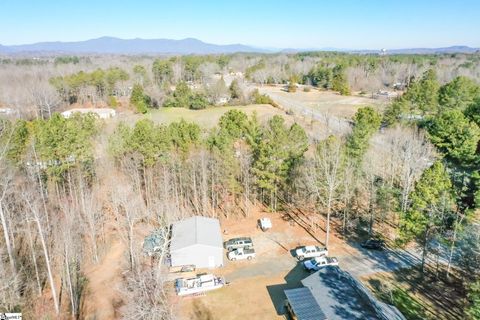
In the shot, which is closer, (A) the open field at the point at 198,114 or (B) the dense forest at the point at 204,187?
(B) the dense forest at the point at 204,187

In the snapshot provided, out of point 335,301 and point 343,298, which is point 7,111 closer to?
point 335,301

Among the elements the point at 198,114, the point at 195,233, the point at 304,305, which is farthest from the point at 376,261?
the point at 198,114

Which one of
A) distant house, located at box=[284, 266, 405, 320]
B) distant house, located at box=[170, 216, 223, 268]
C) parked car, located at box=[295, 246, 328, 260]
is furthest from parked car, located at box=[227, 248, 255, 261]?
distant house, located at box=[284, 266, 405, 320]

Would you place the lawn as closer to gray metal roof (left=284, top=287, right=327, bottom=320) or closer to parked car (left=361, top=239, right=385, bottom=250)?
parked car (left=361, top=239, right=385, bottom=250)

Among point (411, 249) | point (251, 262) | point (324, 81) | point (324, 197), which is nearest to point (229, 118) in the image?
point (324, 197)

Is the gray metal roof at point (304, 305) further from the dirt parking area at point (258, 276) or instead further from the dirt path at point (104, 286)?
the dirt path at point (104, 286)

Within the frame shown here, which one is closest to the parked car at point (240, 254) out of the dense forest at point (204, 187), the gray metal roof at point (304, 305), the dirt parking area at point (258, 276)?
the dirt parking area at point (258, 276)
